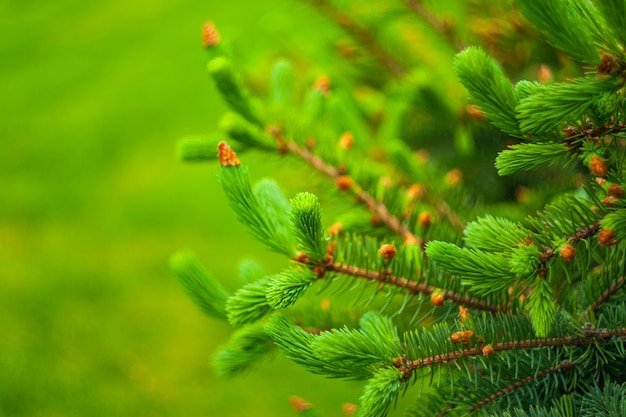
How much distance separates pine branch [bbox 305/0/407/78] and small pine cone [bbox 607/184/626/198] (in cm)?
83

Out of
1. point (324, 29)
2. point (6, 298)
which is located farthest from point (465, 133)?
point (6, 298)

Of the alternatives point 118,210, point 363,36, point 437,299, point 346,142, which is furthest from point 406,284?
point 118,210

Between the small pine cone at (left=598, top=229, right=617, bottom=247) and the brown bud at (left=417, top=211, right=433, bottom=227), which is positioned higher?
the brown bud at (left=417, top=211, right=433, bottom=227)

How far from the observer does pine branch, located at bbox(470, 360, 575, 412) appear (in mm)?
638

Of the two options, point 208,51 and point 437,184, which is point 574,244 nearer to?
point 437,184

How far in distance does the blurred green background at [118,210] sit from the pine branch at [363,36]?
0.03 m

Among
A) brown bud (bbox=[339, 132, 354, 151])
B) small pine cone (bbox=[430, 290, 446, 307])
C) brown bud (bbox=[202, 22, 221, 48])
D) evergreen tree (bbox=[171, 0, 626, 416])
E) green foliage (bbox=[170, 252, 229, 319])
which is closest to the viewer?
evergreen tree (bbox=[171, 0, 626, 416])

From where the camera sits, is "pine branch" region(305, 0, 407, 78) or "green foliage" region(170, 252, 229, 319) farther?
"pine branch" region(305, 0, 407, 78)

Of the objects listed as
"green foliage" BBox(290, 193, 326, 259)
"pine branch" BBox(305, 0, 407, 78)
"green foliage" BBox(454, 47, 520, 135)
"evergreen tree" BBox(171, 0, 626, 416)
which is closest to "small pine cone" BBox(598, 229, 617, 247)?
"evergreen tree" BBox(171, 0, 626, 416)

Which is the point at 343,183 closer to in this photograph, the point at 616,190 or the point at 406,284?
the point at 406,284

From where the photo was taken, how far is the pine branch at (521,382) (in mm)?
638

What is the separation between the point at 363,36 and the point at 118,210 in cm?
226

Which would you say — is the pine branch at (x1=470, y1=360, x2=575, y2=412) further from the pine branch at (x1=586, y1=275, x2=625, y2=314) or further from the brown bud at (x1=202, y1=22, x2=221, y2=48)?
the brown bud at (x1=202, y1=22, x2=221, y2=48)

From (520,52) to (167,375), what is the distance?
1772 millimetres
